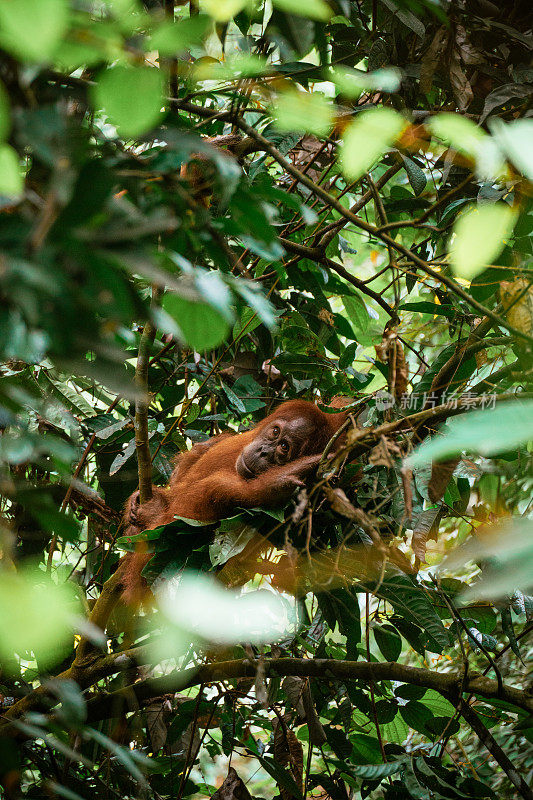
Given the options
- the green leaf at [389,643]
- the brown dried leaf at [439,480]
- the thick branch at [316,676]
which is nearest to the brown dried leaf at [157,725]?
the thick branch at [316,676]

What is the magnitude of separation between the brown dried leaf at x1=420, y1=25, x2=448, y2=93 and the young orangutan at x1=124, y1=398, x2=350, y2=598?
2.60 ft

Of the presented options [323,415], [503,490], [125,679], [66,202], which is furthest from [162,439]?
[66,202]

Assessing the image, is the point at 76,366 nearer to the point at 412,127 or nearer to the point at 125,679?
the point at 412,127

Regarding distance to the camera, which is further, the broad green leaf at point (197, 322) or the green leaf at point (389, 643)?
the green leaf at point (389, 643)

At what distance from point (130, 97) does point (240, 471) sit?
133 cm

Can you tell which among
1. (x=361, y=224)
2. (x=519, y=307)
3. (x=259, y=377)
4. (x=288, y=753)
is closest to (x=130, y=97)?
(x=361, y=224)

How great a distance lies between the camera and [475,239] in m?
0.59

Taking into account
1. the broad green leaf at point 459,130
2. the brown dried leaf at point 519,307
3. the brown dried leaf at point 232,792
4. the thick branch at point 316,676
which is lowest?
the brown dried leaf at point 232,792

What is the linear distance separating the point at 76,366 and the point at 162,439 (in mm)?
1221

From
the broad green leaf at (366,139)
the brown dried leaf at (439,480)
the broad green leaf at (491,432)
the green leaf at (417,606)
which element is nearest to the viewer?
the broad green leaf at (491,432)

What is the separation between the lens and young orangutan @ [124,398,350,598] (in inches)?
62.1

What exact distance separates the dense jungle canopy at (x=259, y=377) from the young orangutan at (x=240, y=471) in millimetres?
67

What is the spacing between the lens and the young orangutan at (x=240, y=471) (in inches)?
62.1

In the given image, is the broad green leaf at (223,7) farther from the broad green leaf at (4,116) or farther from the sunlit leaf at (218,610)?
the sunlit leaf at (218,610)
